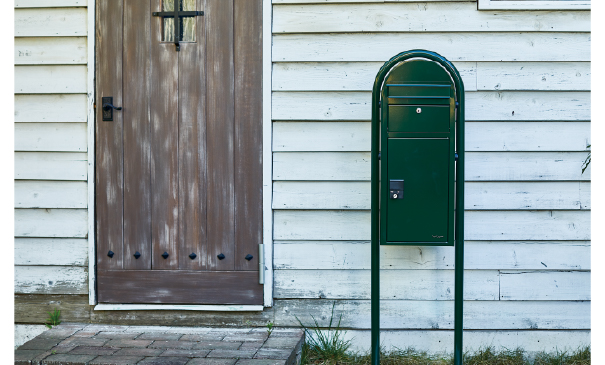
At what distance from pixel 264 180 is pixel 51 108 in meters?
1.40

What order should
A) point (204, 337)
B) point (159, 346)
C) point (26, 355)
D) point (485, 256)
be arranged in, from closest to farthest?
point (26, 355)
point (159, 346)
point (204, 337)
point (485, 256)

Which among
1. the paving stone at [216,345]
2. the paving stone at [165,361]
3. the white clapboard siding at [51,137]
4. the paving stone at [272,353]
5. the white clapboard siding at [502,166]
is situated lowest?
the paving stone at [165,361]

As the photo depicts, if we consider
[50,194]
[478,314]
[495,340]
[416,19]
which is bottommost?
[495,340]

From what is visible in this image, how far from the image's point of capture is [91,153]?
315 cm

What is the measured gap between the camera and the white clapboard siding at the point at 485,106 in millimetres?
3045

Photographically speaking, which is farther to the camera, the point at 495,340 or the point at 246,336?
the point at 495,340

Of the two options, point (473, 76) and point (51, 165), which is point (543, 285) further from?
point (51, 165)

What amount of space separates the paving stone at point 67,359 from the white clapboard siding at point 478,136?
1533 millimetres

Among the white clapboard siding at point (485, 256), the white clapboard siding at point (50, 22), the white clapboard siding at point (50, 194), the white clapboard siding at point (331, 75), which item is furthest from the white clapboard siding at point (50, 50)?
the white clapboard siding at point (485, 256)

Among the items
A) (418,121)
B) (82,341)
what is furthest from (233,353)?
(418,121)

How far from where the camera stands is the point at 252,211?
313 centimetres

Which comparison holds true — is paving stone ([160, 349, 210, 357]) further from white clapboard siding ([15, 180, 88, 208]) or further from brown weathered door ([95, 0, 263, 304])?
white clapboard siding ([15, 180, 88, 208])

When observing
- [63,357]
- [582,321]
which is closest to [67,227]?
[63,357]

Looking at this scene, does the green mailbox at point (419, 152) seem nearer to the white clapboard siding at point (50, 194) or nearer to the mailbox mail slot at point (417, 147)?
the mailbox mail slot at point (417, 147)
